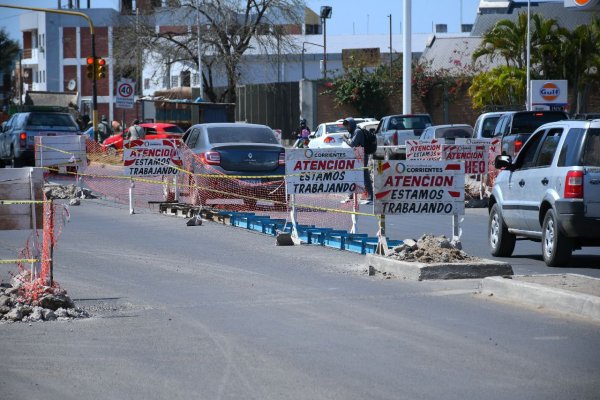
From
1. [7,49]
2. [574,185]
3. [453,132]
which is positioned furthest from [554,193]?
[7,49]

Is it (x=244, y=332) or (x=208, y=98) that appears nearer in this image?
(x=244, y=332)

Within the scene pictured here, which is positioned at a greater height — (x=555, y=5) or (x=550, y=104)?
(x=555, y=5)

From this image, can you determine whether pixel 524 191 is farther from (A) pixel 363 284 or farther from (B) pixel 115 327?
(B) pixel 115 327

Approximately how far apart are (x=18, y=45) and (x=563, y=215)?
4155 inches

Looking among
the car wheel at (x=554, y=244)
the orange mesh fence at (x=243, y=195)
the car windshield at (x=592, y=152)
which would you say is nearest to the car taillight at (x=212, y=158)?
the orange mesh fence at (x=243, y=195)

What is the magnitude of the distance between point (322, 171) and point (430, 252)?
462cm

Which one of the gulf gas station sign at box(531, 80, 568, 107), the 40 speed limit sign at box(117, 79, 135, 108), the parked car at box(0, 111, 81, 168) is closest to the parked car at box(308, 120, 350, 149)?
the 40 speed limit sign at box(117, 79, 135, 108)

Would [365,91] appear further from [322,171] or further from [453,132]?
[322,171]

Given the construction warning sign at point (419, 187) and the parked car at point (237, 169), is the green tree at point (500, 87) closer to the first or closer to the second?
the parked car at point (237, 169)

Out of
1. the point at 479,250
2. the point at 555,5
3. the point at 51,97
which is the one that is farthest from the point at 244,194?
the point at 555,5

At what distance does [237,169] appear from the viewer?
2092 centimetres

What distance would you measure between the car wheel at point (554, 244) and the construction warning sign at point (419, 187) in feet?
3.92

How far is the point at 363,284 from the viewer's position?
12289mm

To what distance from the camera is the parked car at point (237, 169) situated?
20516mm
